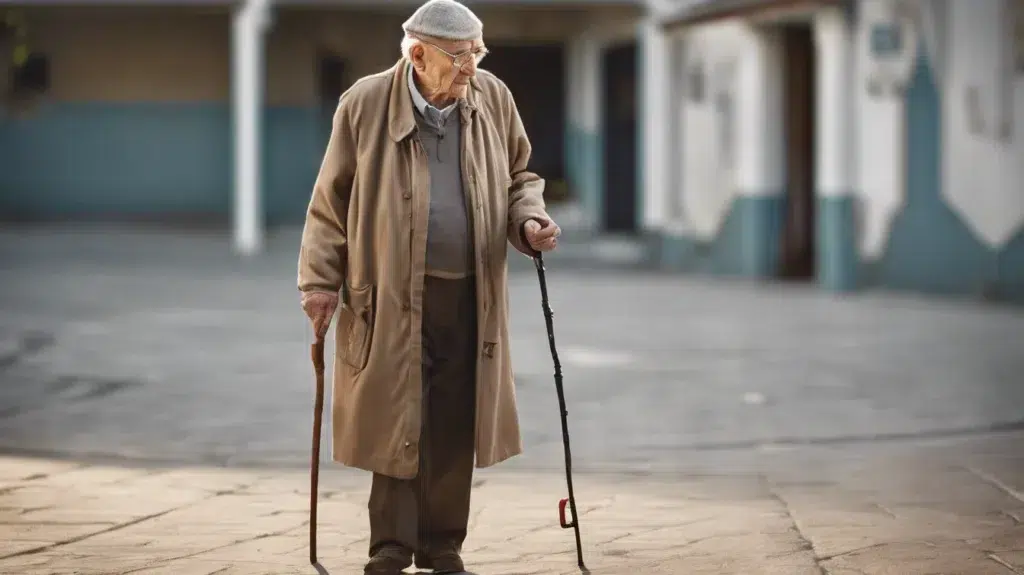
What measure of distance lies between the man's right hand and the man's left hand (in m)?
0.64

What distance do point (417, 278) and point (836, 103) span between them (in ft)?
39.0

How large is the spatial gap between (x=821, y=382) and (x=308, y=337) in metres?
4.10

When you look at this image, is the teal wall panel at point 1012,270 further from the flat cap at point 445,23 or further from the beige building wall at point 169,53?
the beige building wall at point 169,53

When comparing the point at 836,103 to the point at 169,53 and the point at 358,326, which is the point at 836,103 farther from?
the point at 169,53

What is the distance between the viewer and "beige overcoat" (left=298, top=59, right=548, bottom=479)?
18.6 feet

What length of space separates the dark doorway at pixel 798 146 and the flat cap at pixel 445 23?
13113 mm

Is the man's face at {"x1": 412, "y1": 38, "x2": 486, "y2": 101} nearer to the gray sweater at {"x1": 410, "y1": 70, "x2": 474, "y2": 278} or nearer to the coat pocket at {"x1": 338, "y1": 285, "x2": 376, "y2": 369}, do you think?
the gray sweater at {"x1": 410, "y1": 70, "x2": 474, "y2": 278}

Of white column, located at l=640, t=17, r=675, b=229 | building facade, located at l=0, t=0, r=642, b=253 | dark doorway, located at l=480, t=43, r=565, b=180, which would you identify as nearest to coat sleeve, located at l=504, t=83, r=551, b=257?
white column, located at l=640, t=17, r=675, b=229

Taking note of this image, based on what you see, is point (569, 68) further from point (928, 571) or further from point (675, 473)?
point (928, 571)

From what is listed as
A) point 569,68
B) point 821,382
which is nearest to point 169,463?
point 821,382

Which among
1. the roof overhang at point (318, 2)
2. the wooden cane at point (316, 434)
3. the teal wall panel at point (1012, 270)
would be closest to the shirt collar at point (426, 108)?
the wooden cane at point (316, 434)

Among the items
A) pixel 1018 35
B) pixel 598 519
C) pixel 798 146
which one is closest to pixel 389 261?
pixel 598 519

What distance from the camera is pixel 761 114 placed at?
60.4 feet

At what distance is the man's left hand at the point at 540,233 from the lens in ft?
18.9
